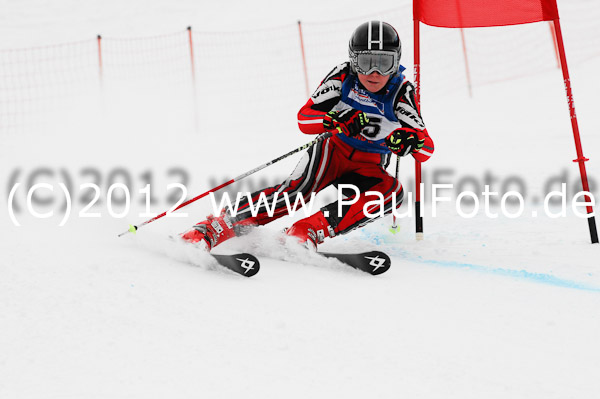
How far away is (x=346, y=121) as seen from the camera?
3.59 metres

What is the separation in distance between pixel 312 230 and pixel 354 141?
671 millimetres

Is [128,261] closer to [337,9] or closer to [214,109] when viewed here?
[214,109]

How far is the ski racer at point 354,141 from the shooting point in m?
3.52

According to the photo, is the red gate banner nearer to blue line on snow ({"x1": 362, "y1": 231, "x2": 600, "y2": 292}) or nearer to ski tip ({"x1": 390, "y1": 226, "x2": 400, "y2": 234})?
ski tip ({"x1": 390, "y1": 226, "x2": 400, "y2": 234})

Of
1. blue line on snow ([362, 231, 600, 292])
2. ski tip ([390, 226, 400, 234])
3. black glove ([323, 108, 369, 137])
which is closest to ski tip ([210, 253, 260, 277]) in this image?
black glove ([323, 108, 369, 137])

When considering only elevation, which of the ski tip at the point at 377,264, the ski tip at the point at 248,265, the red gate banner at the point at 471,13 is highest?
the red gate banner at the point at 471,13

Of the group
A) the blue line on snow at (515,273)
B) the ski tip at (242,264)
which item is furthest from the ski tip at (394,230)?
the ski tip at (242,264)

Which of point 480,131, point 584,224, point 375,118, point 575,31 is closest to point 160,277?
point 375,118

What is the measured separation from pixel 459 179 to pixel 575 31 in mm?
10650

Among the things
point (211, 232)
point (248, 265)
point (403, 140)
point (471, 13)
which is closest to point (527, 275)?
point (403, 140)

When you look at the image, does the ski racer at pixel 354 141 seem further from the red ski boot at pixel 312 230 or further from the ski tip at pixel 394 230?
the ski tip at pixel 394 230

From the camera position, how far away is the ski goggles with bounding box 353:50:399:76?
11.5 feet

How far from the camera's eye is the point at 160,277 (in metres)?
2.97

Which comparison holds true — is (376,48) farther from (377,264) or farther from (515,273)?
(515,273)
